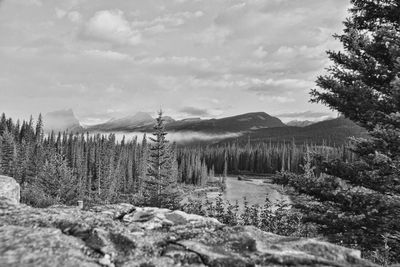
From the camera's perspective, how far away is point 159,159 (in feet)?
124

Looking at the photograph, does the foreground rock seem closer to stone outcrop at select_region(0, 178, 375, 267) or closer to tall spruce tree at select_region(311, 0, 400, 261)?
stone outcrop at select_region(0, 178, 375, 267)

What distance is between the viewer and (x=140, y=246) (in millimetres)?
3902

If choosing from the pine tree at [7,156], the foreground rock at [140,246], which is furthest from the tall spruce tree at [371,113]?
the pine tree at [7,156]

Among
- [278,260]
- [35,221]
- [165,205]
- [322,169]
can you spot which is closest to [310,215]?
[322,169]

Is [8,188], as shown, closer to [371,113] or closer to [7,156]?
[371,113]

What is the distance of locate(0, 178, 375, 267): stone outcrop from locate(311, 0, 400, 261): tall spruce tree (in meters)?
5.96

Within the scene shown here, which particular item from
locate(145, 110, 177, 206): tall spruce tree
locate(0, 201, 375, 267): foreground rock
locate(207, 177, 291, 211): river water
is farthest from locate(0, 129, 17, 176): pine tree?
locate(0, 201, 375, 267): foreground rock

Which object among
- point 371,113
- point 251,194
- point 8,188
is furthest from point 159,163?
Answer: point 251,194

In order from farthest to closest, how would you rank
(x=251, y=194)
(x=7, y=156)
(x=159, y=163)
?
(x=251, y=194), (x=7, y=156), (x=159, y=163)

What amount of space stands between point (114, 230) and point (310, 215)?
289 inches

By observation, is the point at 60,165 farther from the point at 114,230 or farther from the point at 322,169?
the point at 114,230

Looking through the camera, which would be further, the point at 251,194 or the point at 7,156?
the point at 251,194

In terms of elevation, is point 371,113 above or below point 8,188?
above

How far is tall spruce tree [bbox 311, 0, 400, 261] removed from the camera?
29.9 ft
